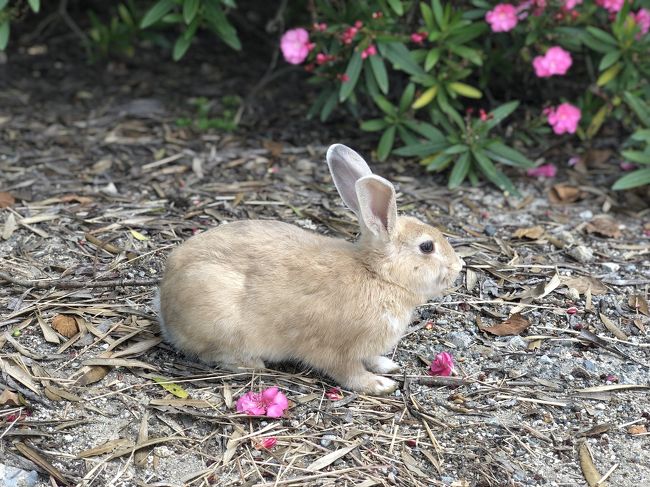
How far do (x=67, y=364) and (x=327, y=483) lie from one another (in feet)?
5.24

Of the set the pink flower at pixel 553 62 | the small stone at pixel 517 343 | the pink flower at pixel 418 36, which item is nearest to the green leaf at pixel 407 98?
the pink flower at pixel 418 36

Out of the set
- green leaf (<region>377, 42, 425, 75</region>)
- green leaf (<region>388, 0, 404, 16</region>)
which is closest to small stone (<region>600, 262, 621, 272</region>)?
green leaf (<region>377, 42, 425, 75</region>)

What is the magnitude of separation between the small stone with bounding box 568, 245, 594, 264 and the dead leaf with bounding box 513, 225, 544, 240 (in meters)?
0.28

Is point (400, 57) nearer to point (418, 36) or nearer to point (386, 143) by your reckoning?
point (418, 36)

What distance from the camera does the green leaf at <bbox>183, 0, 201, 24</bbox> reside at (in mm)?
7117

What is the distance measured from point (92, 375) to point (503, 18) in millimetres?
4379

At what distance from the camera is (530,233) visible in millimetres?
6371

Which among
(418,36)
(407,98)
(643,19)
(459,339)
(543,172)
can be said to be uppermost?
(643,19)

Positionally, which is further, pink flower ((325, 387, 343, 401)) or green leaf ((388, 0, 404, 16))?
green leaf ((388, 0, 404, 16))

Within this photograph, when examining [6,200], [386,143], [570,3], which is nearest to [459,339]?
[386,143]

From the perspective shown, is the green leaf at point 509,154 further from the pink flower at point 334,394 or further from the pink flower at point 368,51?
the pink flower at point 334,394

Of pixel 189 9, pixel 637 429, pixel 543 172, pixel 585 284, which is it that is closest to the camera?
pixel 637 429

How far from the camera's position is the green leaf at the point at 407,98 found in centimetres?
713

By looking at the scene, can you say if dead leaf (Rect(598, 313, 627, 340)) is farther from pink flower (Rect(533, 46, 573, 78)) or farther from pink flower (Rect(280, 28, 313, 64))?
pink flower (Rect(280, 28, 313, 64))
